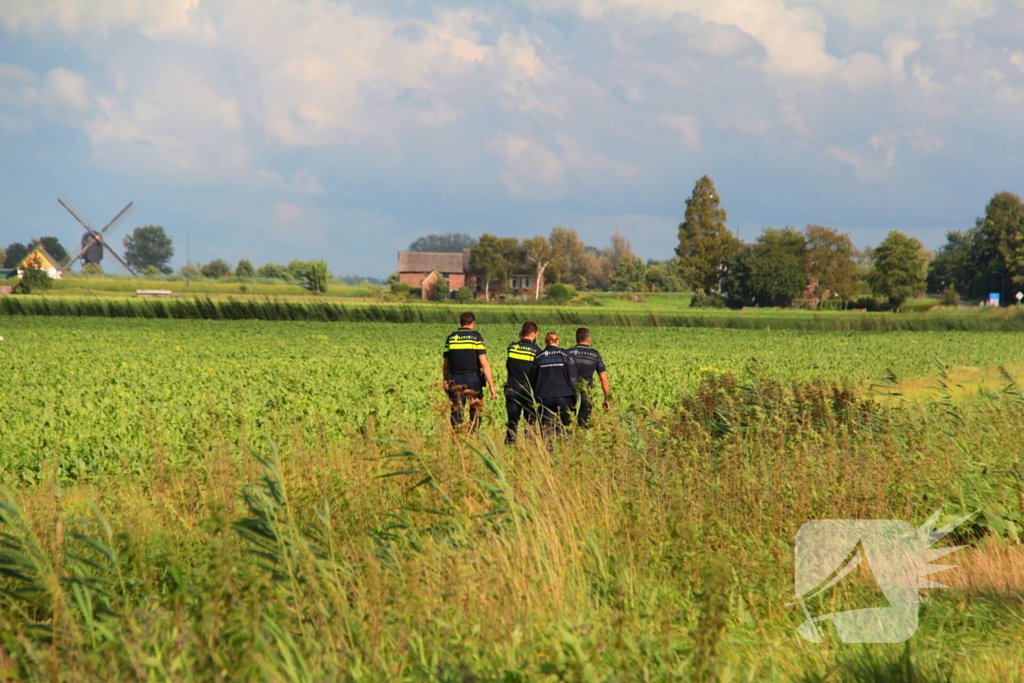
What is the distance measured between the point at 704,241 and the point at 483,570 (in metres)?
101

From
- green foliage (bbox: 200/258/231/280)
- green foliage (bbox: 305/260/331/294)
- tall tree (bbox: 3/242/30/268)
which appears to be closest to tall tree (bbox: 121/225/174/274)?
tall tree (bbox: 3/242/30/268)

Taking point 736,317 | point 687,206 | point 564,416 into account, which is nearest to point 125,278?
point 687,206

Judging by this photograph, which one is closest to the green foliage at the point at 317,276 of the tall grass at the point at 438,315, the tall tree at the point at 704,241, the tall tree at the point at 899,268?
the tall tree at the point at 704,241

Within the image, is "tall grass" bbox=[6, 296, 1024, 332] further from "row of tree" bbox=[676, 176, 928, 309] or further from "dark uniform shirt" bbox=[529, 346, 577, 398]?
"dark uniform shirt" bbox=[529, 346, 577, 398]

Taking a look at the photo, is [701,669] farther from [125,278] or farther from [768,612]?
[125,278]

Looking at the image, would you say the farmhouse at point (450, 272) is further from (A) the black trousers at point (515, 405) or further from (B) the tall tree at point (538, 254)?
(A) the black trousers at point (515, 405)

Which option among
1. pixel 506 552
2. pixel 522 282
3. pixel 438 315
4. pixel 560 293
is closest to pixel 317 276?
pixel 522 282

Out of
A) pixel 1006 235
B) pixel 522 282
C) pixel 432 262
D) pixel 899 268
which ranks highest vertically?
pixel 1006 235

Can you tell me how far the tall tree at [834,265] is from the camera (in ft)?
330

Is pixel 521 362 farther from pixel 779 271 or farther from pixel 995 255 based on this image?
pixel 995 255

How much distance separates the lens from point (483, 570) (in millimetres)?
4410

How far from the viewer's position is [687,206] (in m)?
104

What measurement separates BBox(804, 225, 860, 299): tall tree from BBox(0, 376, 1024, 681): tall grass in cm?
9983

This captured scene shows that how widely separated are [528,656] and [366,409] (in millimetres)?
11050
